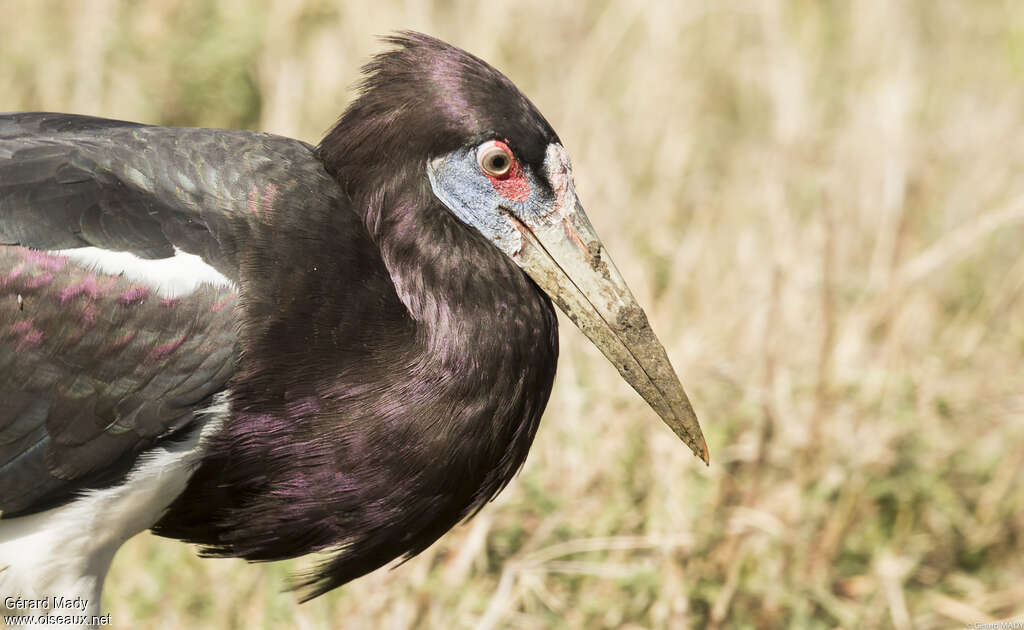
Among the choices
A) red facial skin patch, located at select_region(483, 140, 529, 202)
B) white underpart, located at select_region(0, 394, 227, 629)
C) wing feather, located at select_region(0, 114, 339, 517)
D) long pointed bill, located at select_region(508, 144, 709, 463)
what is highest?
red facial skin patch, located at select_region(483, 140, 529, 202)

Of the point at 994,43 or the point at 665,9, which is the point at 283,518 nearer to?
the point at 665,9

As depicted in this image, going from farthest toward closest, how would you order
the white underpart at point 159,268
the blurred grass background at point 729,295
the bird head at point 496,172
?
the blurred grass background at point 729,295 < the bird head at point 496,172 < the white underpart at point 159,268

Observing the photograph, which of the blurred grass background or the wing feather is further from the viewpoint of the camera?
the blurred grass background

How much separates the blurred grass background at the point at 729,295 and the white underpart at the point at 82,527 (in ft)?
2.38

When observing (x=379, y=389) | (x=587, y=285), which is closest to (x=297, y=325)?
(x=379, y=389)

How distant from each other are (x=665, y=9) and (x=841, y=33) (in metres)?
1.39

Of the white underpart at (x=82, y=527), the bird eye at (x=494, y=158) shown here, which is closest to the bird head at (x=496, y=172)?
the bird eye at (x=494, y=158)

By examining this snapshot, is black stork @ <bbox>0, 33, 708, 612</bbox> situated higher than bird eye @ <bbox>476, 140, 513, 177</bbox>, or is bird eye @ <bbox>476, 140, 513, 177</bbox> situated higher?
bird eye @ <bbox>476, 140, 513, 177</bbox>

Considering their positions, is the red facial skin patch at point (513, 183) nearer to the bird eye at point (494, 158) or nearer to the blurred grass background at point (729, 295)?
the bird eye at point (494, 158)

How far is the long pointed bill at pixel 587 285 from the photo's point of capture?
3160 millimetres

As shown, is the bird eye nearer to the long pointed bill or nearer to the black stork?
the black stork

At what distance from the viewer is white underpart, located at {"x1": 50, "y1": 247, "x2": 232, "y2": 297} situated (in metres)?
2.92

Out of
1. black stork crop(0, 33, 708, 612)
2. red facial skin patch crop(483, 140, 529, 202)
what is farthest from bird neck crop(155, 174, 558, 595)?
red facial skin patch crop(483, 140, 529, 202)

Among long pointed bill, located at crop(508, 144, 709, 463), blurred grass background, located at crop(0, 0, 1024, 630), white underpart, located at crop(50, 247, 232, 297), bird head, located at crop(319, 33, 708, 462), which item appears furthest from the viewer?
blurred grass background, located at crop(0, 0, 1024, 630)
